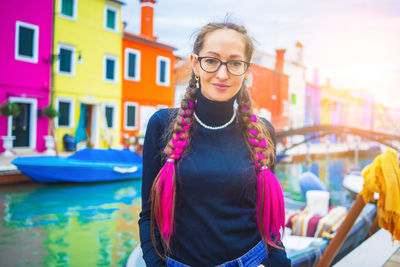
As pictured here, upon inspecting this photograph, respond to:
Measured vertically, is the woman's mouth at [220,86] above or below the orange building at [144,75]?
below

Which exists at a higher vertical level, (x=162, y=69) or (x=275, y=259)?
(x=162, y=69)

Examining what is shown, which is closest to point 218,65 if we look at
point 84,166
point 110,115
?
point 84,166

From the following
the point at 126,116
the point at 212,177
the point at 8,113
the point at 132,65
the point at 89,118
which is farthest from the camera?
the point at 132,65

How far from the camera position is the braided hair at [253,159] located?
3.93 ft

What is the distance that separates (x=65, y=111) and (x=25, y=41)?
8.43 ft

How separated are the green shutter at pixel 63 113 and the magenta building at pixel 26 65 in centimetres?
63

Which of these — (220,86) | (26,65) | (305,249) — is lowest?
(305,249)

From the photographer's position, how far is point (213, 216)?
1.19 metres

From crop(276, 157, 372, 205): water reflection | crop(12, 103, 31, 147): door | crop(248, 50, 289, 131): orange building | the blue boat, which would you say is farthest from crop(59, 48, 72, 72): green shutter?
crop(248, 50, 289, 131): orange building

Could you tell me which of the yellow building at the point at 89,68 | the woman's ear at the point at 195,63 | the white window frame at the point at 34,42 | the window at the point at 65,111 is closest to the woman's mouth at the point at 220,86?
the woman's ear at the point at 195,63

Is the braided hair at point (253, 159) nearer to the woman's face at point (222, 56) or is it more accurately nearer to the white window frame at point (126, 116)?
the woman's face at point (222, 56)

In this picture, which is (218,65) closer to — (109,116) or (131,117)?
(109,116)

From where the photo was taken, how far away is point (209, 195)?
46.4 inches

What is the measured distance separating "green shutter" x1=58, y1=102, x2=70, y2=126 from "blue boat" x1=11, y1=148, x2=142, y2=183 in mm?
3611
